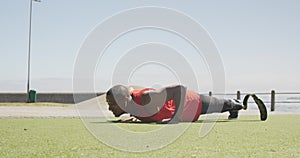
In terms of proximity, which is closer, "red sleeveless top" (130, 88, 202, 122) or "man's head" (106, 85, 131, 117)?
"man's head" (106, 85, 131, 117)

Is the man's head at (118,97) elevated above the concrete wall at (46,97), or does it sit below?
above

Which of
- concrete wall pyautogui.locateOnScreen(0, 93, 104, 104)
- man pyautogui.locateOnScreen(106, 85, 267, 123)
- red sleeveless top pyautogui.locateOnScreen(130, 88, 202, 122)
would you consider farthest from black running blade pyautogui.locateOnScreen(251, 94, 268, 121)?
concrete wall pyautogui.locateOnScreen(0, 93, 104, 104)

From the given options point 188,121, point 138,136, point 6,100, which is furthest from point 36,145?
point 6,100

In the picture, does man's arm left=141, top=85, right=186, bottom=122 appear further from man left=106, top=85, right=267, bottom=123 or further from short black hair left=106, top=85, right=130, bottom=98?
short black hair left=106, top=85, right=130, bottom=98

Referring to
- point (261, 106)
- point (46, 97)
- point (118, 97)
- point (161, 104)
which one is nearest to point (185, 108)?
point (161, 104)

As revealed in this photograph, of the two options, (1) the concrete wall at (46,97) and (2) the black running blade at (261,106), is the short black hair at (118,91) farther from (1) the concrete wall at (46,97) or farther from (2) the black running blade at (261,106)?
(1) the concrete wall at (46,97)

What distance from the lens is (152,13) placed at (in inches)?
252

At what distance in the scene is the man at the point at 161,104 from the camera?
6.72 m

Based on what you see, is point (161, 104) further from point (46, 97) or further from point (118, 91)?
point (46, 97)

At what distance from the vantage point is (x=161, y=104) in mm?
6996

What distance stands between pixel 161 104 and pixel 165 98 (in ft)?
0.51

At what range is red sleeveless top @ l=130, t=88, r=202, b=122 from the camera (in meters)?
6.96

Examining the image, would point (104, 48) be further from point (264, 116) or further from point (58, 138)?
point (264, 116)

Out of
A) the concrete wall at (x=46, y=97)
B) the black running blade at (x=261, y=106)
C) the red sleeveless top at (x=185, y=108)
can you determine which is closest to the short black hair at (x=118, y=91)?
the red sleeveless top at (x=185, y=108)
